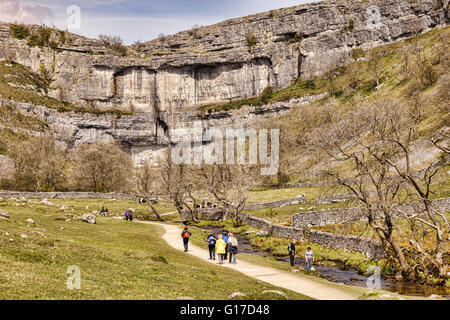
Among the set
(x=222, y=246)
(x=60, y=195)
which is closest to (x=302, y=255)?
(x=222, y=246)

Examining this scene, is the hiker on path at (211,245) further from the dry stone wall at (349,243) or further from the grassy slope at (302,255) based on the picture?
the dry stone wall at (349,243)

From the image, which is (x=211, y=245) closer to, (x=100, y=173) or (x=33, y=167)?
(x=33, y=167)

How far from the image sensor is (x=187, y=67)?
190m

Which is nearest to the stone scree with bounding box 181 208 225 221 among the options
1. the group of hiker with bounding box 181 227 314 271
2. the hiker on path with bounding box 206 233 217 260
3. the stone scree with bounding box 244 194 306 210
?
the stone scree with bounding box 244 194 306 210

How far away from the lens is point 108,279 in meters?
18.3

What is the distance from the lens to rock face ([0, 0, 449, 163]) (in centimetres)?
17350

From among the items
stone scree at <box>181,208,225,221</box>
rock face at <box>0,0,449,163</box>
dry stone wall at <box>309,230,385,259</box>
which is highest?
rock face at <box>0,0,449,163</box>

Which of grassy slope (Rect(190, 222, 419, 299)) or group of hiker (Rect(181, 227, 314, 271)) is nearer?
group of hiker (Rect(181, 227, 314, 271))

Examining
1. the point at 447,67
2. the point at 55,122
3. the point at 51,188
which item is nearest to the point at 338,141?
the point at 447,67

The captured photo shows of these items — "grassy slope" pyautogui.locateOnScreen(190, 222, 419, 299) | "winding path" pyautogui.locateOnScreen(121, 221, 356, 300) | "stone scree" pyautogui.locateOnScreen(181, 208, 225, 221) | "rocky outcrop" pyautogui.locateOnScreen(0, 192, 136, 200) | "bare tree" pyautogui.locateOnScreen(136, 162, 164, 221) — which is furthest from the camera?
"rocky outcrop" pyautogui.locateOnScreen(0, 192, 136, 200)

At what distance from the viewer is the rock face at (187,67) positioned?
17350 cm

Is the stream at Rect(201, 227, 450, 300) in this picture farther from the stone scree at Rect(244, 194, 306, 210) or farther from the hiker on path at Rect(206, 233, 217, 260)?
the stone scree at Rect(244, 194, 306, 210)

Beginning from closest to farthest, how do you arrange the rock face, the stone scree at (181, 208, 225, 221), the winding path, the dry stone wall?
the winding path, the dry stone wall, the stone scree at (181, 208, 225, 221), the rock face

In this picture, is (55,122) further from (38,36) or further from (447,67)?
(447,67)
